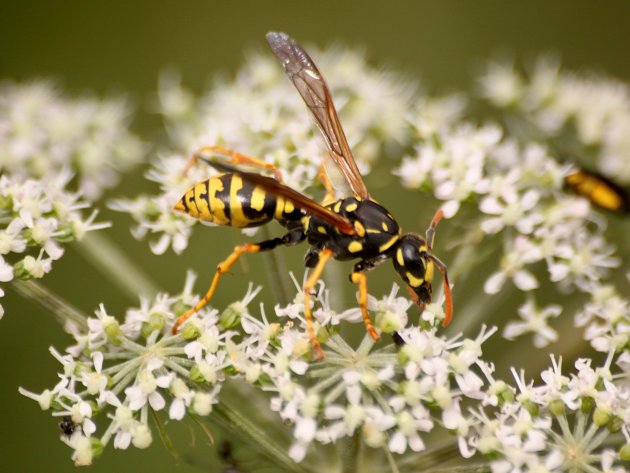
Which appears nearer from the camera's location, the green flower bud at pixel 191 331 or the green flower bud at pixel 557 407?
the green flower bud at pixel 557 407

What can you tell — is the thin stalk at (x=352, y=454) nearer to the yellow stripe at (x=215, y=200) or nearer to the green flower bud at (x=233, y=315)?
the green flower bud at (x=233, y=315)

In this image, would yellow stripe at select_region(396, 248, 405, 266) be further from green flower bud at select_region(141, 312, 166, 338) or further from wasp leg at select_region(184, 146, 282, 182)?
green flower bud at select_region(141, 312, 166, 338)

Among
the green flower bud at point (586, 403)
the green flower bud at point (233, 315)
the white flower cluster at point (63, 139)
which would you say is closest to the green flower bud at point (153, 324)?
the green flower bud at point (233, 315)

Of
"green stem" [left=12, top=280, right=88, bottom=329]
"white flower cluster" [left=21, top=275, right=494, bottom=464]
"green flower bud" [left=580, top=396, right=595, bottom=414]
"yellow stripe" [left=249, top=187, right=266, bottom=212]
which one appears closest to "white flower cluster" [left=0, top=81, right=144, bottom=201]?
"green stem" [left=12, top=280, right=88, bottom=329]

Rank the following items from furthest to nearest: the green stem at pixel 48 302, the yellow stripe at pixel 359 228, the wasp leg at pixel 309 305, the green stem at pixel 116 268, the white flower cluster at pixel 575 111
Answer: the white flower cluster at pixel 575 111, the green stem at pixel 116 268, the yellow stripe at pixel 359 228, the green stem at pixel 48 302, the wasp leg at pixel 309 305

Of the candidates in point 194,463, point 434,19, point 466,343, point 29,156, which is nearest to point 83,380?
point 194,463

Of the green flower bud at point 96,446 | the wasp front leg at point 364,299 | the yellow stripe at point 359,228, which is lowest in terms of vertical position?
the green flower bud at point 96,446
